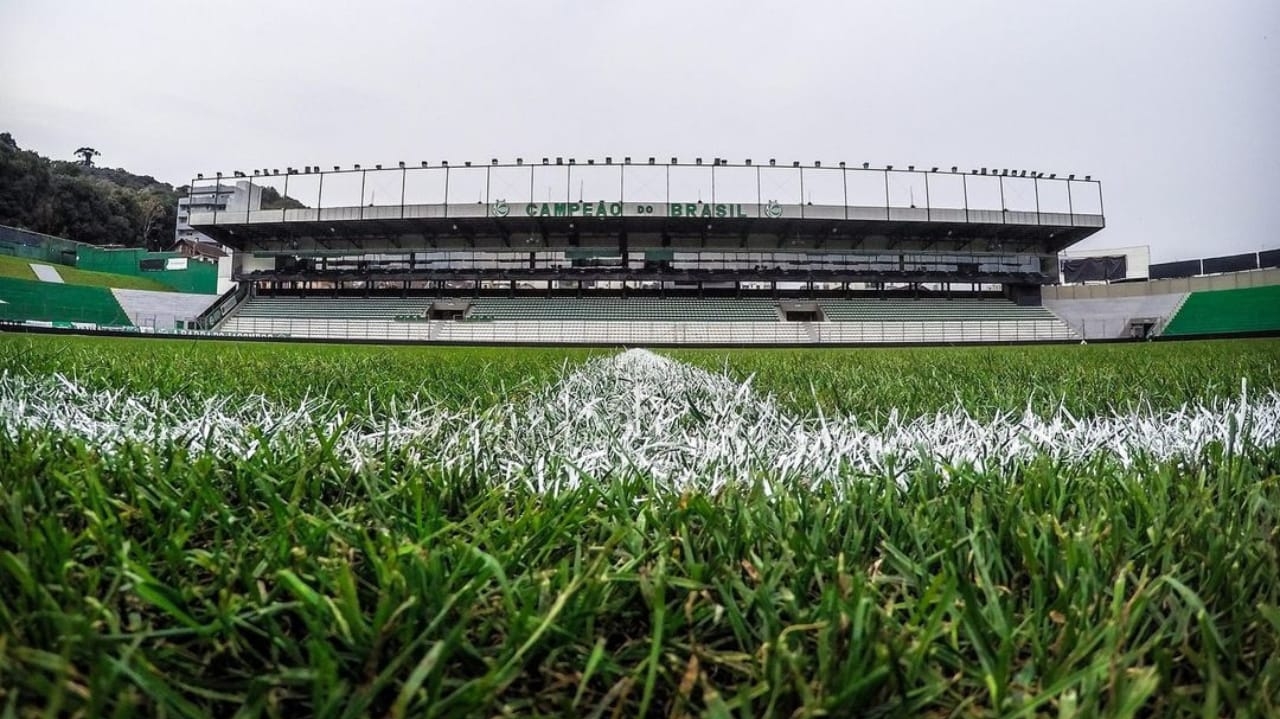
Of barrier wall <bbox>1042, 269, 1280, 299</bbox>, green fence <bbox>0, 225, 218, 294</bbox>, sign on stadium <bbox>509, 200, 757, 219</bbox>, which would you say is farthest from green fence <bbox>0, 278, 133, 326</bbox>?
barrier wall <bbox>1042, 269, 1280, 299</bbox>

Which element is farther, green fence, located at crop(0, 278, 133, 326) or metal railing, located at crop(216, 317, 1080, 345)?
metal railing, located at crop(216, 317, 1080, 345)

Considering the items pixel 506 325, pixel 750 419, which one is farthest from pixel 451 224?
pixel 750 419

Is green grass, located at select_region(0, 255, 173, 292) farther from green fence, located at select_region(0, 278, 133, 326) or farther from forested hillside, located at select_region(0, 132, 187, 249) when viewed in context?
green fence, located at select_region(0, 278, 133, 326)

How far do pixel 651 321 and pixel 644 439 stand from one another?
22446 millimetres

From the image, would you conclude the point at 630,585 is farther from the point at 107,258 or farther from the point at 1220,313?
the point at 1220,313

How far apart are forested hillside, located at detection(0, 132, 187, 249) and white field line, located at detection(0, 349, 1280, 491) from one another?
0.59 m

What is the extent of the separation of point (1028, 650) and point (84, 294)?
22.2m

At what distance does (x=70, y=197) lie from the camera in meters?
2.83

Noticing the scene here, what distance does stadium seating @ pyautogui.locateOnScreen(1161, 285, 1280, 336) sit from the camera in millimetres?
20812

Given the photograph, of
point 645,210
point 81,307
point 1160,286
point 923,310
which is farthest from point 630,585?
point 1160,286

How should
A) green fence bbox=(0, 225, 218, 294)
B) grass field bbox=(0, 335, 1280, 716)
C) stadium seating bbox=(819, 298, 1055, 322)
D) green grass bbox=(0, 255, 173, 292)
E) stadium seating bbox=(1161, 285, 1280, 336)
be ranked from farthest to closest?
stadium seating bbox=(819, 298, 1055, 322) → stadium seating bbox=(1161, 285, 1280, 336) → green grass bbox=(0, 255, 173, 292) → green fence bbox=(0, 225, 218, 294) → grass field bbox=(0, 335, 1280, 716)

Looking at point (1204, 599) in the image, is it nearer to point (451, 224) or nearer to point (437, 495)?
point (437, 495)

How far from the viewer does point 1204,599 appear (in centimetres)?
45

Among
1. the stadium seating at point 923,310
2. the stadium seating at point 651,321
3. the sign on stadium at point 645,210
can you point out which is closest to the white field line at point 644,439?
the stadium seating at point 651,321
